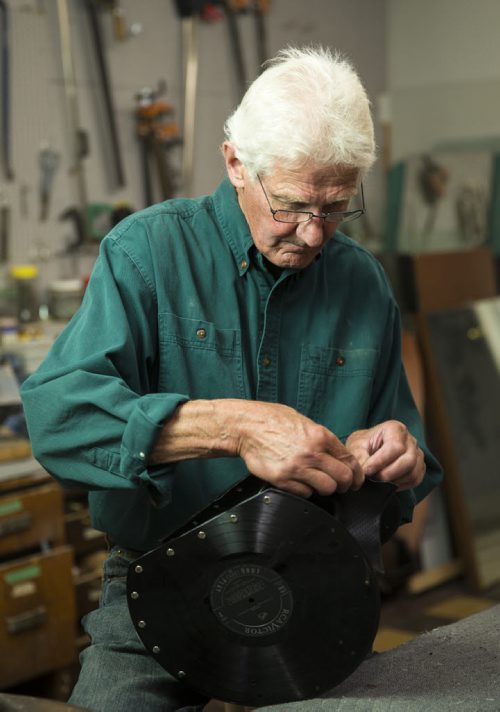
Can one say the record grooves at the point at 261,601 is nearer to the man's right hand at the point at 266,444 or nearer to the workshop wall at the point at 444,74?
the man's right hand at the point at 266,444

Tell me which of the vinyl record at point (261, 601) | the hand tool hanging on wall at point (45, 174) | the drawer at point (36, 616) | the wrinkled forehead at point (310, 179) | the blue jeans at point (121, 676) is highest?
the wrinkled forehead at point (310, 179)

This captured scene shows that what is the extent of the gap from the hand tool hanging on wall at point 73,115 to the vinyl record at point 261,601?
8.71 feet

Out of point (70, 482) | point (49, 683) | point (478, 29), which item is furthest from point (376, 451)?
point (478, 29)

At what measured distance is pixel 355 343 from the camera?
1885 millimetres

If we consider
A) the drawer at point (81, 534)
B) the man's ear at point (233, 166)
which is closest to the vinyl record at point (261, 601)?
the man's ear at point (233, 166)

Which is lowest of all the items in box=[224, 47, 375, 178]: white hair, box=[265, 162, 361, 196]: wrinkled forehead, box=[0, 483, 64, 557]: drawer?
box=[0, 483, 64, 557]: drawer

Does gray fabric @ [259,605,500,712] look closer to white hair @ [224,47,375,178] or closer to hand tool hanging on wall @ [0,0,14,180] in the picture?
white hair @ [224,47,375,178]

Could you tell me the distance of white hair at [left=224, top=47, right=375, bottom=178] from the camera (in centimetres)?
159

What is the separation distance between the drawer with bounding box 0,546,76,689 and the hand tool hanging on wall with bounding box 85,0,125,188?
1652mm

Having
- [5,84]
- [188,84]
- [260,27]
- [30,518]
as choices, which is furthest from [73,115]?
[30,518]

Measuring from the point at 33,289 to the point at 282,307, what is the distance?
210cm

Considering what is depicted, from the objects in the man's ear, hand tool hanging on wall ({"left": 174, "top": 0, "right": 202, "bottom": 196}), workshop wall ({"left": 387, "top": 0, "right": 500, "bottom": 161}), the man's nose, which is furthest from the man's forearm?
workshop wall ({"left": 387, "top": 0, "right": 500, "bottom": 161})

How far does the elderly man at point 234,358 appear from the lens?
1.47 meters

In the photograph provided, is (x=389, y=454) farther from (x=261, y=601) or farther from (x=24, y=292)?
(x=24, y=292)
